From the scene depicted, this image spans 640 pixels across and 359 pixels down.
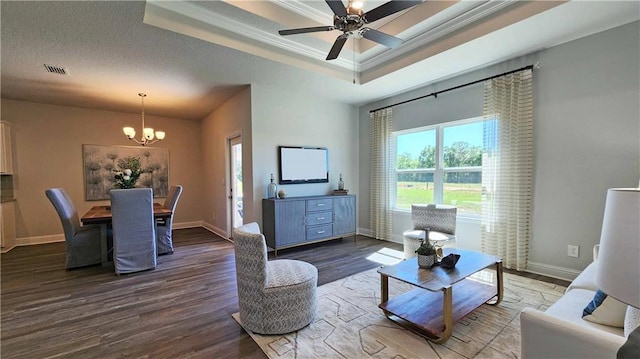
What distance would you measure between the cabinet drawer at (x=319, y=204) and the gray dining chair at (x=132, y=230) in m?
2.30

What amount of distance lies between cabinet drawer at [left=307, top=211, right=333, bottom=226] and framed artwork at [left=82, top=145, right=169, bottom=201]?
412cm

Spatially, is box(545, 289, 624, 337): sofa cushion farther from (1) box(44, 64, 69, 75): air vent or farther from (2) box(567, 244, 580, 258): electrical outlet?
(1) box(44, 64, 69, 75): air vent

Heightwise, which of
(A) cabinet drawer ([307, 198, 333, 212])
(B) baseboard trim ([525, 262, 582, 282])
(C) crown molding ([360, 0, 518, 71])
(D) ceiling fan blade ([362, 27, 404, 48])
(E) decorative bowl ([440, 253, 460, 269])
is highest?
(C) crown molding ([360, 0, 518, 71])

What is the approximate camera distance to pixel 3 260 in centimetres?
406

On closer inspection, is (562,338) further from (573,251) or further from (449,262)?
(573,251)

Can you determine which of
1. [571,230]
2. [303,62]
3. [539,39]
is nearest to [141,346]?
[303,62]

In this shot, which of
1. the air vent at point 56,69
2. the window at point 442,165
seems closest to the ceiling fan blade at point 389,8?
the window at point 442,165

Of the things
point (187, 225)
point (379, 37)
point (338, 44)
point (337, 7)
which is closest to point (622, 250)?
point (337, 7)

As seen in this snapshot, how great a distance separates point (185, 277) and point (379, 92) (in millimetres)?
4184

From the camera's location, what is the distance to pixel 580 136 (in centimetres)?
297

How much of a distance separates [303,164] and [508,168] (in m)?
3.08

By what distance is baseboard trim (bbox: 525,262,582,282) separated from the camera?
3.04 metres

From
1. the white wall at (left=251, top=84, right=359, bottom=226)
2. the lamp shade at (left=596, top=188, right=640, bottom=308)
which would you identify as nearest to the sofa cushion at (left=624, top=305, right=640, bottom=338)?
the lamp shade at (left=596, top=188, right=640, bottom=308)

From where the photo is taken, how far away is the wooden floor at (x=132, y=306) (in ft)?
6.54
